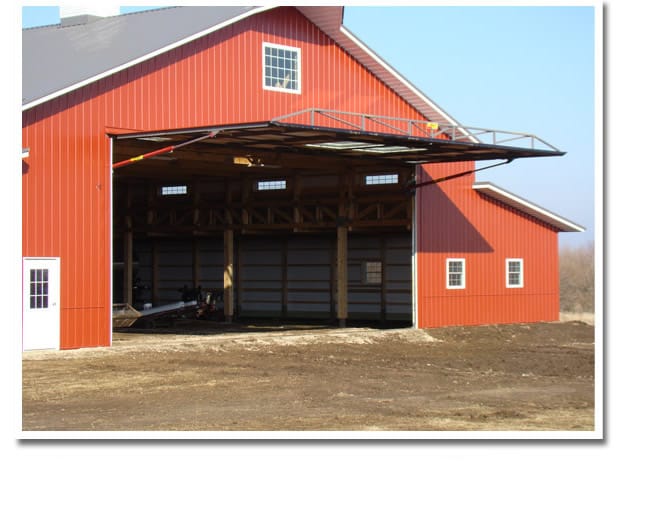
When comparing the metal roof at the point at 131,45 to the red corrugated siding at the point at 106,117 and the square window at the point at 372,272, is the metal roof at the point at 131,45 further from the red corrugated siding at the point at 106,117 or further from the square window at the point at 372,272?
the square window at the point at 372,272

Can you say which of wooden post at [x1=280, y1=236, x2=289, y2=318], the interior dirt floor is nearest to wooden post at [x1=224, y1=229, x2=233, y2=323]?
the interior dirt floor

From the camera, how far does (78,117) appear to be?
23.3 m

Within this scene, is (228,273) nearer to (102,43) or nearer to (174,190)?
(174,190)

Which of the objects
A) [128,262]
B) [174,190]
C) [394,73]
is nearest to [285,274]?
[174,190]

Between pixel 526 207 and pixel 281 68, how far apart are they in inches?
390

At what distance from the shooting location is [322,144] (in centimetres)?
2500

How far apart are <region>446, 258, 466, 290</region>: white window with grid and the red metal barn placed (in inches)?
1.8

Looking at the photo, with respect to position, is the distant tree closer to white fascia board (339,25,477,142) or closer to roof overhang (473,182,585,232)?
roof overhang (473,182,585,232)

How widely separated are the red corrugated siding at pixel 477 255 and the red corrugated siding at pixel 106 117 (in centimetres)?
531

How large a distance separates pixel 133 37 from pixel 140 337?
7.45 meters

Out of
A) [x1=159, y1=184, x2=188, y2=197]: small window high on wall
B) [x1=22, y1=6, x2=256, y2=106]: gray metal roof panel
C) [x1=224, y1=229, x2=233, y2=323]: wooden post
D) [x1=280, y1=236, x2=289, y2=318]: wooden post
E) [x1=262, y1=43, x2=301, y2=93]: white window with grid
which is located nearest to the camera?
[x1=22, y1=6, x2=256, y2=106]: gray metal roof panel

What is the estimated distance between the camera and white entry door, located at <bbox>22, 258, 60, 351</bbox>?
875 inches
